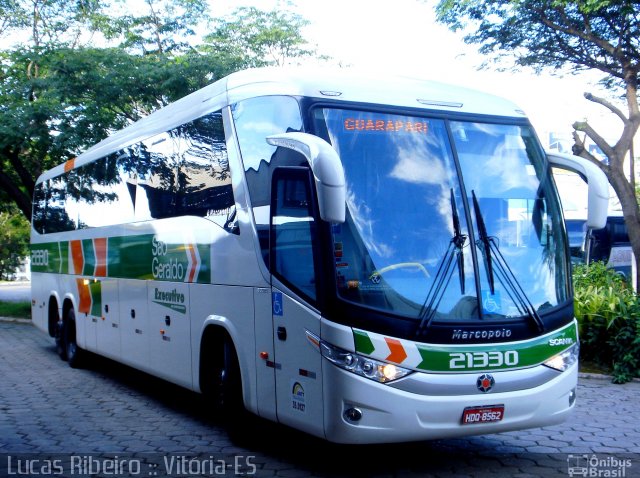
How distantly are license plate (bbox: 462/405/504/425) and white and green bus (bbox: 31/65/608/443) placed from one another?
0.01 metres

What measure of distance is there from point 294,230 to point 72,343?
320 inches

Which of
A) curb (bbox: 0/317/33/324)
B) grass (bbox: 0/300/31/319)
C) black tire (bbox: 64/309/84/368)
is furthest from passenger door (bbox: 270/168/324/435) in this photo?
grass (bbox: 0/300/31/319)

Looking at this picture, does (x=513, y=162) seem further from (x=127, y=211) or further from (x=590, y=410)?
(x=127, y=211)

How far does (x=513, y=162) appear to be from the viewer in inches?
271

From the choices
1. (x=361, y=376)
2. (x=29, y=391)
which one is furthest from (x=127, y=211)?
(x=361, y=376)

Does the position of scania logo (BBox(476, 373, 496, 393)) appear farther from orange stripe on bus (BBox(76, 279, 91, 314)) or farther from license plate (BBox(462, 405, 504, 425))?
orange stripe on bus (BBox(76, 279, 91, 314))

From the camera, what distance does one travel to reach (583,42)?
608 inches

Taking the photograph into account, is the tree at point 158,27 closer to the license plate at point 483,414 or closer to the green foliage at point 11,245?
the license plate at point 483,414

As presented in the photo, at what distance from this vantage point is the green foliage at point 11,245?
59531 millimetres

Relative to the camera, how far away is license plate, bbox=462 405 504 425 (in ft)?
19.6

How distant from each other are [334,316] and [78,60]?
14.5 meters

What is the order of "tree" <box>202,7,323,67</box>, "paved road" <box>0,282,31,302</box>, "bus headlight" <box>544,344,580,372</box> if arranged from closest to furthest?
"bus headlight" <box>544,344,580,372</box> → "tree" <box>202,7,323,67</box> → "paved road" <box>0,282,31,302</box>

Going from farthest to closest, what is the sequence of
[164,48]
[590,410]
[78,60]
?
1. [164,48]
2. [78,60]
3. [590,410]

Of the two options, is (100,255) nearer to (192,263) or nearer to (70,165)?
(70,165)
